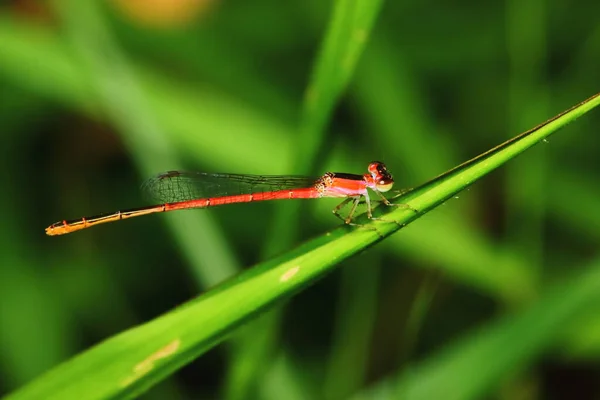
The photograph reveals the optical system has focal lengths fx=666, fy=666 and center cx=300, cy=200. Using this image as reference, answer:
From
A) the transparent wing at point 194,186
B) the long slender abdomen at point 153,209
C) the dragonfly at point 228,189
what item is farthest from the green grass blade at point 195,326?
the transparent wing at point 194,186

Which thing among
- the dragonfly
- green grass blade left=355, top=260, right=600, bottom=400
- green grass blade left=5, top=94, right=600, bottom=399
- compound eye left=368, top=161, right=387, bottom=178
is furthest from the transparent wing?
green grass blade left=5, top=94, right=600, bottom=399

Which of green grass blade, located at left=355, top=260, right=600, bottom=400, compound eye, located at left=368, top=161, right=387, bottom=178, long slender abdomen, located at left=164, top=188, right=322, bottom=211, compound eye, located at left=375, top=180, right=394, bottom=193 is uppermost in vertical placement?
long slender abdomen, located at left=164, top=188, right=322, bottom=211

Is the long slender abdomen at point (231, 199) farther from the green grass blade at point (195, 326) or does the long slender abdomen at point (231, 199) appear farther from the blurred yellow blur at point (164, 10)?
the blurred yellow blur at point (164, 10)

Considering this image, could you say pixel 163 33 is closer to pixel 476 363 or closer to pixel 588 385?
pixel 476 363

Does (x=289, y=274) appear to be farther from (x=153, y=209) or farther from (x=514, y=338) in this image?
(x=153, y=209)

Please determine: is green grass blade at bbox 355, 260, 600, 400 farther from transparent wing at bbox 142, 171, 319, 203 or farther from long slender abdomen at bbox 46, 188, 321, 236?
transparent wing at bbox 142, 171, 319, 203

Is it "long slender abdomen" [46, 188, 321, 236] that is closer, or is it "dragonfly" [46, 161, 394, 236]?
"dragonfly" [46, 161, 394, 236]

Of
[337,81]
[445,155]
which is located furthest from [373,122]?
[337,81]
